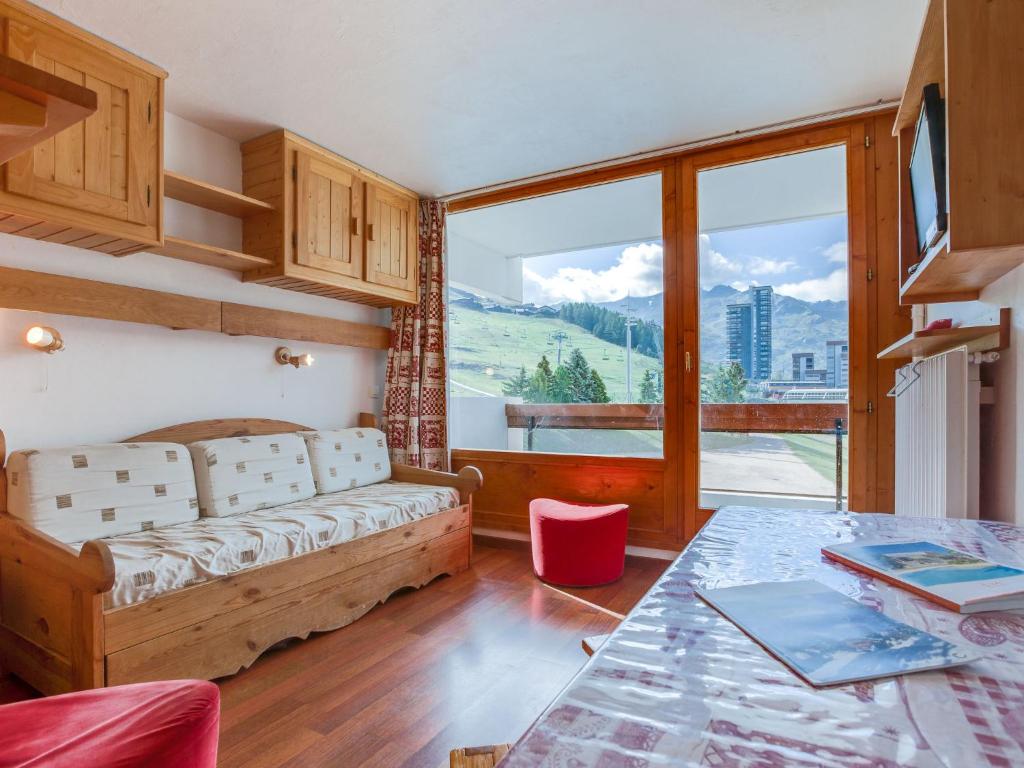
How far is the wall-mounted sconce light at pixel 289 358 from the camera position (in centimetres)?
335

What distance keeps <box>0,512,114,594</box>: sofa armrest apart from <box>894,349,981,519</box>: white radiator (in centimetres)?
263

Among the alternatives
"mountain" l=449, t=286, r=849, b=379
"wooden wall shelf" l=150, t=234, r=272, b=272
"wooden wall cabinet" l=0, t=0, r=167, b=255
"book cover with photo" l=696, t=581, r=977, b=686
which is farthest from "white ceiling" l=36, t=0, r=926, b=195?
"book cover with photo" l=696, t=581, r=977, b=686

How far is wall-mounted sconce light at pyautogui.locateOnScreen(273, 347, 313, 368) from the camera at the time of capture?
11.0ft

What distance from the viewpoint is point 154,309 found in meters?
2.64

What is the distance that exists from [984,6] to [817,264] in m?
2.02

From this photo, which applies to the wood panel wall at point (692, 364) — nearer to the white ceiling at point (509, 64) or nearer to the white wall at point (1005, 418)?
the white ceiling at point (509, 64)

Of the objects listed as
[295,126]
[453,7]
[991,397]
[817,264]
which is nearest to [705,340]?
[817,264]

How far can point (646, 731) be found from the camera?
51cm

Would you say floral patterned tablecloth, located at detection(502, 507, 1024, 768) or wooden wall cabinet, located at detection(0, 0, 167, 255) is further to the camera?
wooden wall cabinet, located at detection(0, 0, 167, 255)


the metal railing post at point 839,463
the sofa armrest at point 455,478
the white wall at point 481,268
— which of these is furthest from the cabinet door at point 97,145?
the metal railing post at point 839,463

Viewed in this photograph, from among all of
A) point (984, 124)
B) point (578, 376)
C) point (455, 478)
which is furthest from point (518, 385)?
point (984, 124)

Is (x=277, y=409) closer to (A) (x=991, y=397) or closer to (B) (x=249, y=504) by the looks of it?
(B) (x=249, y=504)

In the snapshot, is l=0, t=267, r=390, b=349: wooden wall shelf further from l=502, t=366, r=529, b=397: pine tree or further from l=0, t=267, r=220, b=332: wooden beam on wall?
l=502, t=366, r=529, b=397: pine tree

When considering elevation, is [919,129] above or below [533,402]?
above
